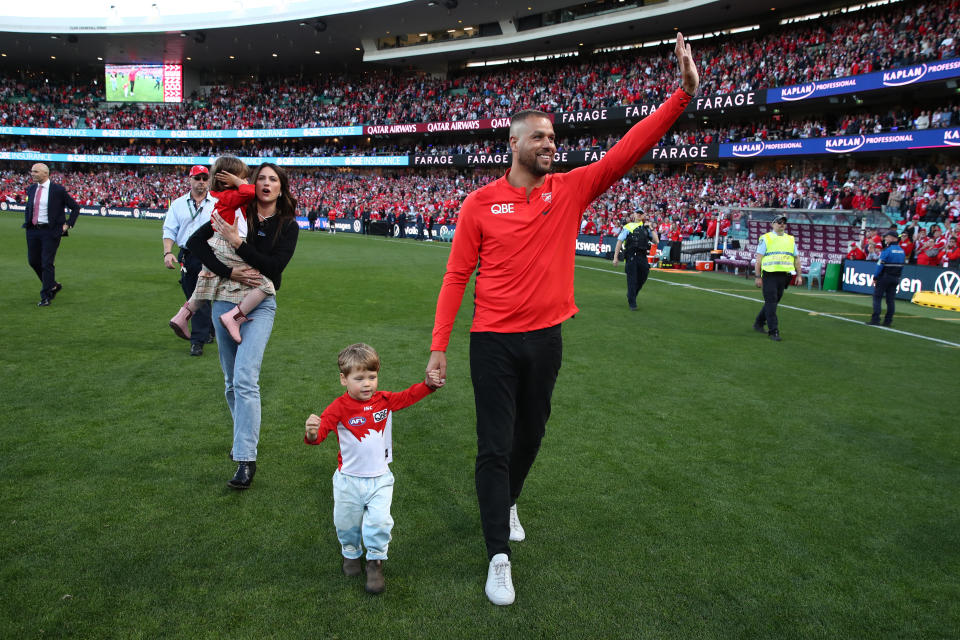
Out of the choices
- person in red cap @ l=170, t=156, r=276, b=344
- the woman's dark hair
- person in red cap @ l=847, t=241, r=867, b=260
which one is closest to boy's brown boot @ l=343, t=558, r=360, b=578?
person in red cap @ l=170, t=156, r=276, b=344

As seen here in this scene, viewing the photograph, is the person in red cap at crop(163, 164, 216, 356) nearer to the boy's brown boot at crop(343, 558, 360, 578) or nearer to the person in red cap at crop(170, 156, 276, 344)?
the person in red cap at crop(170, 156, 276, 344)

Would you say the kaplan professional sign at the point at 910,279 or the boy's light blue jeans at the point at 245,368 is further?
the kaplan professional sign at the point at 910,279

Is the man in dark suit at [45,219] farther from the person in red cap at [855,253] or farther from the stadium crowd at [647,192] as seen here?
the stadium crowd at [647,192]

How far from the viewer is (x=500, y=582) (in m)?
2.92

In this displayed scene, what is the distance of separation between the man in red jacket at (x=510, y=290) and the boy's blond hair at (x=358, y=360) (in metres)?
0.32

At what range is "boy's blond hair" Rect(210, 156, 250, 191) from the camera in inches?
150

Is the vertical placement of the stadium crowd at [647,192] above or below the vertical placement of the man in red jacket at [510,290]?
above

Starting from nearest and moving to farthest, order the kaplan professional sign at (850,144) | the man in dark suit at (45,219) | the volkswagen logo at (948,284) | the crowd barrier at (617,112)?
the man in dark suit at (45,219), the volkswagen logo at (948,284), the kaplan professional sign at (850,144), the crowd barrier at (617,112)

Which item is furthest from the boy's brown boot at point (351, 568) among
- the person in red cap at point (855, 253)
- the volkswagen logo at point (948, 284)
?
the person in red cap at point (855, 253)

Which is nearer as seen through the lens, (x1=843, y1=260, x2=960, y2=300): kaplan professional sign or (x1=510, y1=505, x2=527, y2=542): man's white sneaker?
(x1=510, y1=505, x2=527, y2=542): man's white sneaker

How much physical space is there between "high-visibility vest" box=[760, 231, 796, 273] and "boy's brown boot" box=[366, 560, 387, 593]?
9.02 m

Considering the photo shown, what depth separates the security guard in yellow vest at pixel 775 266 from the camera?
9.86 m

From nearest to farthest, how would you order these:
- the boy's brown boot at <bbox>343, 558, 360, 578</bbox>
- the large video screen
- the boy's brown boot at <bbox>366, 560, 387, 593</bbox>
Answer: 1. the boy's brown boot at <bbox>366, 560, 387, 593</bbox>
2. the boy's brown boot at <bbox>343, 558, 360, 578</bbox>
3. the large video screen

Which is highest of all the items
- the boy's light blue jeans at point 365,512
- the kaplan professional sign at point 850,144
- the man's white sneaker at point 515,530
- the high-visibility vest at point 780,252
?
the kaplan professional sign at point 850,144
